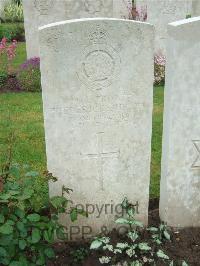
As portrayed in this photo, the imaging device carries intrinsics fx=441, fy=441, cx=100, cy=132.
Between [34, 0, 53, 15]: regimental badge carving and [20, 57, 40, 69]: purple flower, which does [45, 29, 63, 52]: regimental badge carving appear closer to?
[20, 57, 40, 69]: purple flower

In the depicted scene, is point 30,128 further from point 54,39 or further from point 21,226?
point 21,226

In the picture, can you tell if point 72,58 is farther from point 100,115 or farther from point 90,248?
point 90,248

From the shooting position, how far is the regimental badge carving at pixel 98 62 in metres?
3.30

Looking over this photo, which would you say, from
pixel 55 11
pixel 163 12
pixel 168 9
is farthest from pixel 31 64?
pixel 168 9

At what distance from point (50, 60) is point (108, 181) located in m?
1.14

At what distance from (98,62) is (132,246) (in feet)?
4.82

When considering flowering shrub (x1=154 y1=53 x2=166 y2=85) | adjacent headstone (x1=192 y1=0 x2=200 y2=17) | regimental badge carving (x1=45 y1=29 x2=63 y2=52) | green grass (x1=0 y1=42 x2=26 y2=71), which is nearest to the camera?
regimental badge carving (x1=45 y1=29 x2=63 y2=52)

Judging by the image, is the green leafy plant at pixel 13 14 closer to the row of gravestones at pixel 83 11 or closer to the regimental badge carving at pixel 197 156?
the row of gravestones at pixel 83 11

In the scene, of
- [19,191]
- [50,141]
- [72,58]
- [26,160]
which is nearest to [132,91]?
[72,58]

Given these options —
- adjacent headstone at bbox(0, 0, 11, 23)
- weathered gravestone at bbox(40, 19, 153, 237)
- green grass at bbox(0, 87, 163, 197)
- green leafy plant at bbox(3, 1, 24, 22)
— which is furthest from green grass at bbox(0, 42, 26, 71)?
weathered gravestone at bbox(40, 19, 153, 237)

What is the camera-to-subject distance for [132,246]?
3.49 meters

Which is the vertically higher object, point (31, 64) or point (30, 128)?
point (31, 64)

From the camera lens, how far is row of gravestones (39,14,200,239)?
3.31 metres

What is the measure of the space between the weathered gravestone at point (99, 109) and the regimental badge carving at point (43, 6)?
6002 mm
